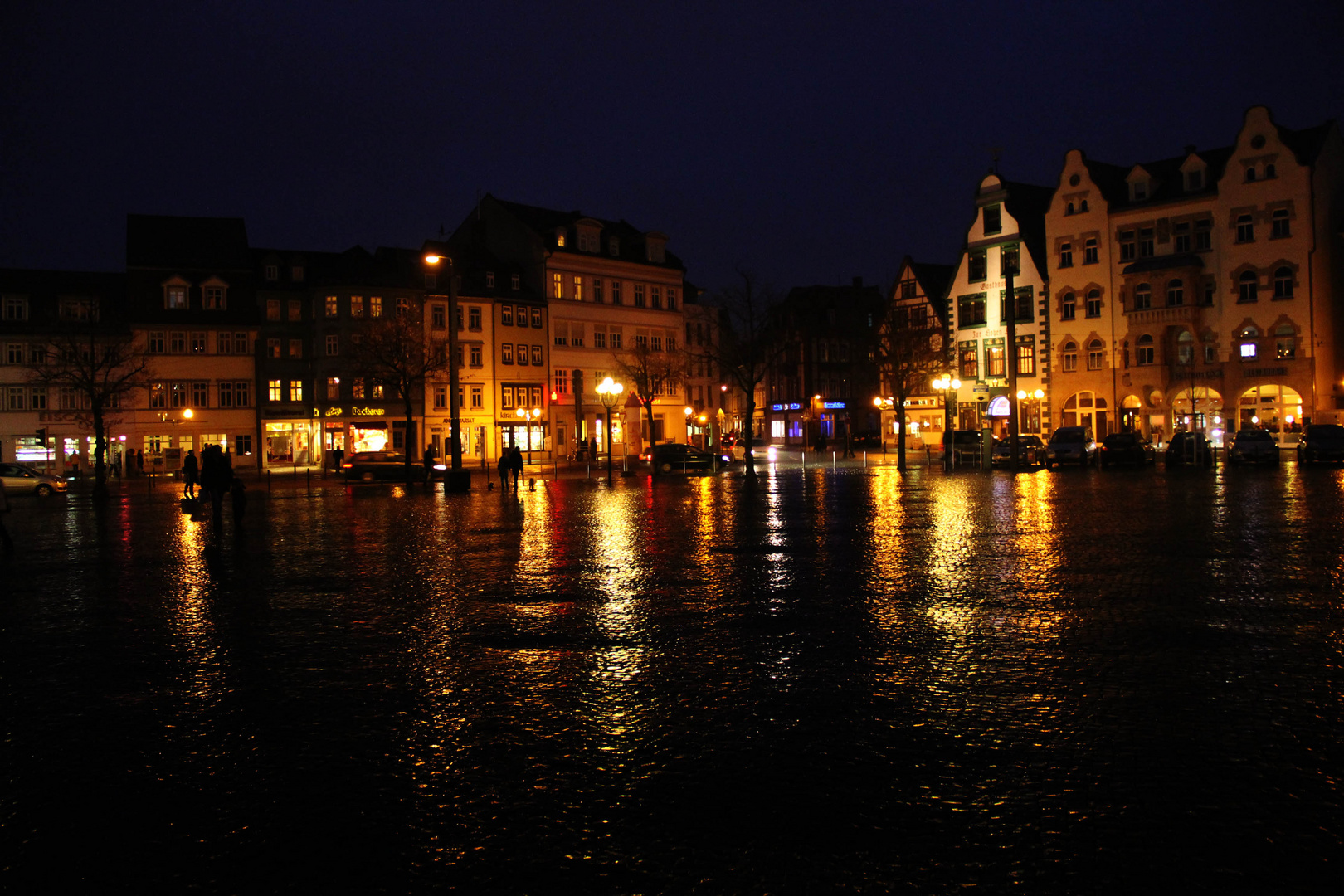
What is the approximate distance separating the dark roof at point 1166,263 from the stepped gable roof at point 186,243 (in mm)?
55518

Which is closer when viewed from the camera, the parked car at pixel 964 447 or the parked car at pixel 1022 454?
the parked car at pixel 964 447

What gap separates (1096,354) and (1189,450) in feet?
68.6

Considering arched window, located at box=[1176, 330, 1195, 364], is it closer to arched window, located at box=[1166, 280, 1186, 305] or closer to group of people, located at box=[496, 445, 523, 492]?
arched window, located at box=[1166, 280, 1186, 305]

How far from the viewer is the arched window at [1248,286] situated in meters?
56.6

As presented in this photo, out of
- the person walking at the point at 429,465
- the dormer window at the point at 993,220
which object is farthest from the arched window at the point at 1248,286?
the person walking at the point at 429,465

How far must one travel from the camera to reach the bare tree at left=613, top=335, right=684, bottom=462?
6606 centimetres

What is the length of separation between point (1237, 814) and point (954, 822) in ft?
4.12

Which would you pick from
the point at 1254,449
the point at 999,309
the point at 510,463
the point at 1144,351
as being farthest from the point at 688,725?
the point at 999,309

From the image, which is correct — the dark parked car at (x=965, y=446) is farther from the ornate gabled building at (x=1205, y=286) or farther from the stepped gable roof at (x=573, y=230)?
the stepped gable roof at (x=573, y=230)

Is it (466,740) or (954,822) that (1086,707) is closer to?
(954,822)

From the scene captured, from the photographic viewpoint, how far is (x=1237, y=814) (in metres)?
4.52

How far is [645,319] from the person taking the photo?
3024 inches

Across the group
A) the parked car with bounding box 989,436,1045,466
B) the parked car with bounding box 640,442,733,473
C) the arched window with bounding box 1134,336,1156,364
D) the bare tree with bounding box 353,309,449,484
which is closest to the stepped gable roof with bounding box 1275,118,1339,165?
the arched window with bounding box 1134,336,1156,364

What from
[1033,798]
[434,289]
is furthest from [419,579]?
[434,289]
